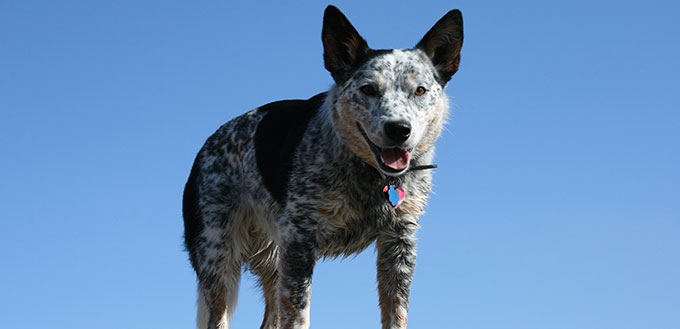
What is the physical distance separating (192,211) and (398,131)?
2.58 metres

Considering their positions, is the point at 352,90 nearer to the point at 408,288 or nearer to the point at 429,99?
the point at 429,99

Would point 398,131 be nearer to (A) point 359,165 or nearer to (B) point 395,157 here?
(B) point 395,157

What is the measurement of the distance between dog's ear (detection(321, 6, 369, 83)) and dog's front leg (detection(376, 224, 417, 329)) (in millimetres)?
1304

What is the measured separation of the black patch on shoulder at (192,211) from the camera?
795 cm

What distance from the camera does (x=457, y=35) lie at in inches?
272

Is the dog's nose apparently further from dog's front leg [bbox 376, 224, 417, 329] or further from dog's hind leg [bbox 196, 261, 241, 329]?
dog's hind leg [bbox 196, 261, 241, 329]

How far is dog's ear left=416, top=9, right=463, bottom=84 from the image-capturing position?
6859mm

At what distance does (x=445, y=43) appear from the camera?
6.95m

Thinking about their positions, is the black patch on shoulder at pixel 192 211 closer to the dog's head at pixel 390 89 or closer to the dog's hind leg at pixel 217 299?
the dog's hind leg at pixel 217 299

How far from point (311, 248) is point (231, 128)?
6.55 feet

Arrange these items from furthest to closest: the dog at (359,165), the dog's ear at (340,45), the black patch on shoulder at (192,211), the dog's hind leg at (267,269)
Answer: the dog's hind leg at (267,269) → the black patch on shoulder at (192,211) → the dog's ear at (340,45) → the dog at (359,165)

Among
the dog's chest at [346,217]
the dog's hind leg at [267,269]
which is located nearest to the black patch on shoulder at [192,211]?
the dog's hind leg at [267,269]

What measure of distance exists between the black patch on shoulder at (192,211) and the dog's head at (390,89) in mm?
→ 1877

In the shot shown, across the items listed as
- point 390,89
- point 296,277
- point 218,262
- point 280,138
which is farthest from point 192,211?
point 390,89
